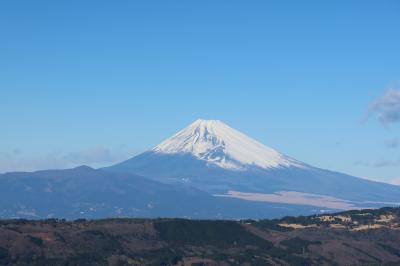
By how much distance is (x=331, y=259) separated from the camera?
157 m

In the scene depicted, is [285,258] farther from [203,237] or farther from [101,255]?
[101,255]

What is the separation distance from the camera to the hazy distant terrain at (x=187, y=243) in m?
139

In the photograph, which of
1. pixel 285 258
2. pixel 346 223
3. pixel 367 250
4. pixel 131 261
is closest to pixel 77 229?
pixel 131 261

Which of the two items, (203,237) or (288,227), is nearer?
(203,237)

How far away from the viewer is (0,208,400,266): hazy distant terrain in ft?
455

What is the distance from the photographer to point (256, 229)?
178m

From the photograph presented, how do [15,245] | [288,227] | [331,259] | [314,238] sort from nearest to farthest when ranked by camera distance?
[15,245] → [331,259] → [314,238] → [288,227]

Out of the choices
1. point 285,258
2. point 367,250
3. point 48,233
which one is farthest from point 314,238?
point 48,233

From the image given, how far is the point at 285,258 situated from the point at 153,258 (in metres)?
21.9

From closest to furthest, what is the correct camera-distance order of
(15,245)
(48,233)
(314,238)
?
(15,245)
(48,233)
(314,238)

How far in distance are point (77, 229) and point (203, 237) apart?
2203 cm

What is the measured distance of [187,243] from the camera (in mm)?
158000

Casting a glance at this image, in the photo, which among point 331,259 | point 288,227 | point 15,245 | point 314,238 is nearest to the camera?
point 15,245

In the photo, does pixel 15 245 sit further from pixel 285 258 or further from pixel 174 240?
pixel 285 258
